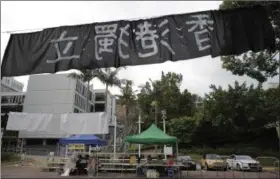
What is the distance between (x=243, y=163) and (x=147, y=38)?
70.9 ft

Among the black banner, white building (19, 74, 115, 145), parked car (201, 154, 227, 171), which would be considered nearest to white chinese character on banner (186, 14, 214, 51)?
the black banner

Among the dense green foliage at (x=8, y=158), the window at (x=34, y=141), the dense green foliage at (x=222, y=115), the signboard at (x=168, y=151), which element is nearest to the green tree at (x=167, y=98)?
the dense green foliage at (x=222, y=115)

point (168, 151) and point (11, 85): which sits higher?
point (11, 85)

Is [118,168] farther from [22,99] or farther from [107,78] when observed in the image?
[22,99]

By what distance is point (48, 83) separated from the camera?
2783 inches

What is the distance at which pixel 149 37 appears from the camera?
7945 mm

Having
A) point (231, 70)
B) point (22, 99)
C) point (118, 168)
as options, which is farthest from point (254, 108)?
point (22, 99)

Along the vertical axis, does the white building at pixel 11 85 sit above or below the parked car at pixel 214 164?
above

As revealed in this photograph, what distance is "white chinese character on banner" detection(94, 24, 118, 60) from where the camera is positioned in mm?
8102

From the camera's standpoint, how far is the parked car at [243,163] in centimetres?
2677

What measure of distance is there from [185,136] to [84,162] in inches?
863

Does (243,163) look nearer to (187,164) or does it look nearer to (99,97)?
(187,164)

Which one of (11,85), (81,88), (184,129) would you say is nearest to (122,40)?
(184,129)

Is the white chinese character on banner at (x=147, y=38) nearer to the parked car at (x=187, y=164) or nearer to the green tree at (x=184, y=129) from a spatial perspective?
the parked car at (x=187, y=164)
